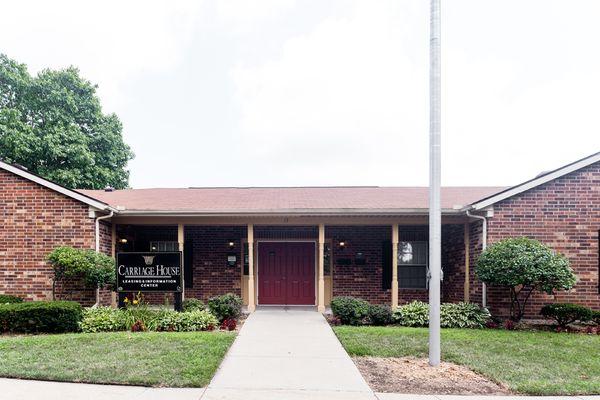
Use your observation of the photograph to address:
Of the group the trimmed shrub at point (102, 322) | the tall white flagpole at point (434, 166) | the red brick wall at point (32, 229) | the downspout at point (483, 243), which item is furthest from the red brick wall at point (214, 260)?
the tall white flagpole at point (434, 166)

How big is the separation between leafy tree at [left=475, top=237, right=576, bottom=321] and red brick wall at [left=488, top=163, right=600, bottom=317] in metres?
0.57

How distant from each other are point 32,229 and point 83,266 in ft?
6.43

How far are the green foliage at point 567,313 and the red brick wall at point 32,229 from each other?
10623 mm

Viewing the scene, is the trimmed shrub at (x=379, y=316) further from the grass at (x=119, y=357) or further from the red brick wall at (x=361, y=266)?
the grass at (x=119, y=357)

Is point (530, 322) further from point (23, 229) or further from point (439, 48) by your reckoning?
point (23, 229)

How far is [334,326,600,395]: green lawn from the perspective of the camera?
6.05 meters

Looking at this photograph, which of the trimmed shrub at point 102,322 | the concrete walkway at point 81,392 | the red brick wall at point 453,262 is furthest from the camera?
the red brick wall at point 453,262

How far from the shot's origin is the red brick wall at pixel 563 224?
1055 cm

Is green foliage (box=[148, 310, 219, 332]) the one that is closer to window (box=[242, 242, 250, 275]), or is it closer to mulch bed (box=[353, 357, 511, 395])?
mulch bed (box=[353, 357, 511, 395])

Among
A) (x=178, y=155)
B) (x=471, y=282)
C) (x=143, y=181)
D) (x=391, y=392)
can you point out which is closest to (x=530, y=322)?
(x=471, y=282)

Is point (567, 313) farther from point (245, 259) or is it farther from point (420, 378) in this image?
point (245, 259)

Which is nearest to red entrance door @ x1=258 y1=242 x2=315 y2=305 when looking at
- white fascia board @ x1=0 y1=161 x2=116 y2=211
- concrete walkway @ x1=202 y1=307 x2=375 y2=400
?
concrete walkway @ x1=202 y1=307 x2=375 y2=400

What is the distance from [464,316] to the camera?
1004 centimetres

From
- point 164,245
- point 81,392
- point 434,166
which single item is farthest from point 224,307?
point 434,166
